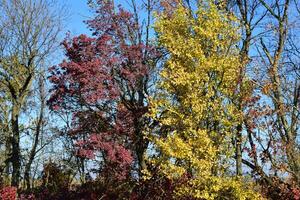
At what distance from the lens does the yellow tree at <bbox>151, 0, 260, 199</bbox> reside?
11328 mm

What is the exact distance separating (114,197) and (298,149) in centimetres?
683

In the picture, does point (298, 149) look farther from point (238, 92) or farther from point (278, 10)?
point (278, 10)

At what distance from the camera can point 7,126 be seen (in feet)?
78.4

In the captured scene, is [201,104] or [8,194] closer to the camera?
[201,104]

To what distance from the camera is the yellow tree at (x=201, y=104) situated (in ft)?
37.2

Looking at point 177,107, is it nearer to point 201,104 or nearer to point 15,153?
point 201,104

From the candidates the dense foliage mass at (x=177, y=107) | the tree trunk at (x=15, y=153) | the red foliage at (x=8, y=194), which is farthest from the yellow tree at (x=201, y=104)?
the tree trunk at (x=15, y=153)

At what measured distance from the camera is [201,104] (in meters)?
11.6

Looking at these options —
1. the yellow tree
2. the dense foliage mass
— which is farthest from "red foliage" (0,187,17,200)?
the yellow tree

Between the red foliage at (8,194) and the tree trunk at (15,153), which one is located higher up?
the tree trunk at (15,153)

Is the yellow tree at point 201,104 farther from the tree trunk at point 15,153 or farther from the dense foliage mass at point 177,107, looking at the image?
the tree trunk at point 15,153

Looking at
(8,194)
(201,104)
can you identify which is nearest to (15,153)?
(8,194)

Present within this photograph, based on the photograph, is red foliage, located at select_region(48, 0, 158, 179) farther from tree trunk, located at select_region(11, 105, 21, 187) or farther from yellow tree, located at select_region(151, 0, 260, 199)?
tree trunk, located at select_region(11, 105, 21, 187)

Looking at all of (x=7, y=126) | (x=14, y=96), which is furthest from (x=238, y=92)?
(x=7, y=126)
